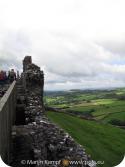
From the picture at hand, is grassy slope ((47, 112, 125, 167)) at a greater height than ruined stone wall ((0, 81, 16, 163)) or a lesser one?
lesser

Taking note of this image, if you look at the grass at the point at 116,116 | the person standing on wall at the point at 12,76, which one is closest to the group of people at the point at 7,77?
the person standing on wall at the point at 12,76

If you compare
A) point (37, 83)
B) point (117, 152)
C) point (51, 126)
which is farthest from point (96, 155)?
point (51, 126)

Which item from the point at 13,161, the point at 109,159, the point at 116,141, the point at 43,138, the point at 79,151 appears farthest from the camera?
the point at 116,141

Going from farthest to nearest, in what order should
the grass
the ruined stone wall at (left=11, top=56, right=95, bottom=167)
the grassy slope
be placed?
the grass → the grassy slope → the ruined stone wall at (left=11, top=56, right=95, bottom=167)

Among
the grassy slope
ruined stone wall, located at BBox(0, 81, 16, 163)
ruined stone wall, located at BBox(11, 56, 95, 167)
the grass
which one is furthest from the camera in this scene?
the grass

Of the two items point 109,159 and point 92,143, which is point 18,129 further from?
point 92,143

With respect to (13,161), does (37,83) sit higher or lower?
higher

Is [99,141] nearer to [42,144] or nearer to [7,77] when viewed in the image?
[7,77]

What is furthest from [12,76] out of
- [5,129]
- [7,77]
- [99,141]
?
[5,129]

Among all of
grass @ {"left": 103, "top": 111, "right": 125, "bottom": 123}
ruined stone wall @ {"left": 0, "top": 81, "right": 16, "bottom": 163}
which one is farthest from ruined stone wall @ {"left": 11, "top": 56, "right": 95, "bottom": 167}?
grass @ {"left": 103, "top": 111, "right": 125, "bottom": 123}

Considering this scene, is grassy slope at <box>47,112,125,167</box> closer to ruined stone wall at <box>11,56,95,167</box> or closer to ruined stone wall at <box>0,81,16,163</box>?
ruined stone wall at <box>11,56,95,167</box>

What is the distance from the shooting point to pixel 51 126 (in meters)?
16.1

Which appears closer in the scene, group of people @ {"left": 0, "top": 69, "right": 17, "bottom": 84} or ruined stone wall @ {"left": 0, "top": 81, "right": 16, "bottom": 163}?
ruined stone wall @ {"left": 0, "top": 81, "right": 16, "bottom": 163}

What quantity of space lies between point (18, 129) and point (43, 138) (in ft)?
10.8
